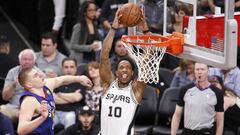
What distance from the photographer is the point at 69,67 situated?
11.1 metres

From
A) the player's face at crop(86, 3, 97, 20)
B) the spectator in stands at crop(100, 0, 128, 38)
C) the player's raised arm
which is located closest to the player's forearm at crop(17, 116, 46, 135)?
the player's raised arm

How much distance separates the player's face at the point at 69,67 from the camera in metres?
11.1

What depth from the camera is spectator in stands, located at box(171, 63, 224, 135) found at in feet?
32.2

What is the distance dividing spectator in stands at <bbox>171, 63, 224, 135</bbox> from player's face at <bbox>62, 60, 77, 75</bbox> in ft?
6.32

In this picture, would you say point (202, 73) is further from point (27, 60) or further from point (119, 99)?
point (27, 60)

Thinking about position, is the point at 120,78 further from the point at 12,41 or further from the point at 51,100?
the point at 12,41

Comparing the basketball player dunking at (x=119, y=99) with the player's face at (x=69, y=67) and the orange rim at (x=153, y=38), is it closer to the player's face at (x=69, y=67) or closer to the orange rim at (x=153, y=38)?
the orange rim at (x=153, y=38)

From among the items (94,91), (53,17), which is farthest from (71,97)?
(53,17)

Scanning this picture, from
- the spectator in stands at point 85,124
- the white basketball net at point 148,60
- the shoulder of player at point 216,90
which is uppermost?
the white basketball net at point 148,60

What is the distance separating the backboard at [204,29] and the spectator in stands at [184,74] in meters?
2.17

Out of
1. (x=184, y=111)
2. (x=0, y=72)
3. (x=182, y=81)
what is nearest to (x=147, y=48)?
(x=184, y=111)

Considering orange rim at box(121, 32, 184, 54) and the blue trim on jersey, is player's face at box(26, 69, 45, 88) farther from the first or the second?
orange rim at box(121, 32, 184, 54)

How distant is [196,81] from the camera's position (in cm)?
1002

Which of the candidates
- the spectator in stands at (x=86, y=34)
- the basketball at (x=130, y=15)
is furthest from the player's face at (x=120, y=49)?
the basketball at (x=130, y=15)
